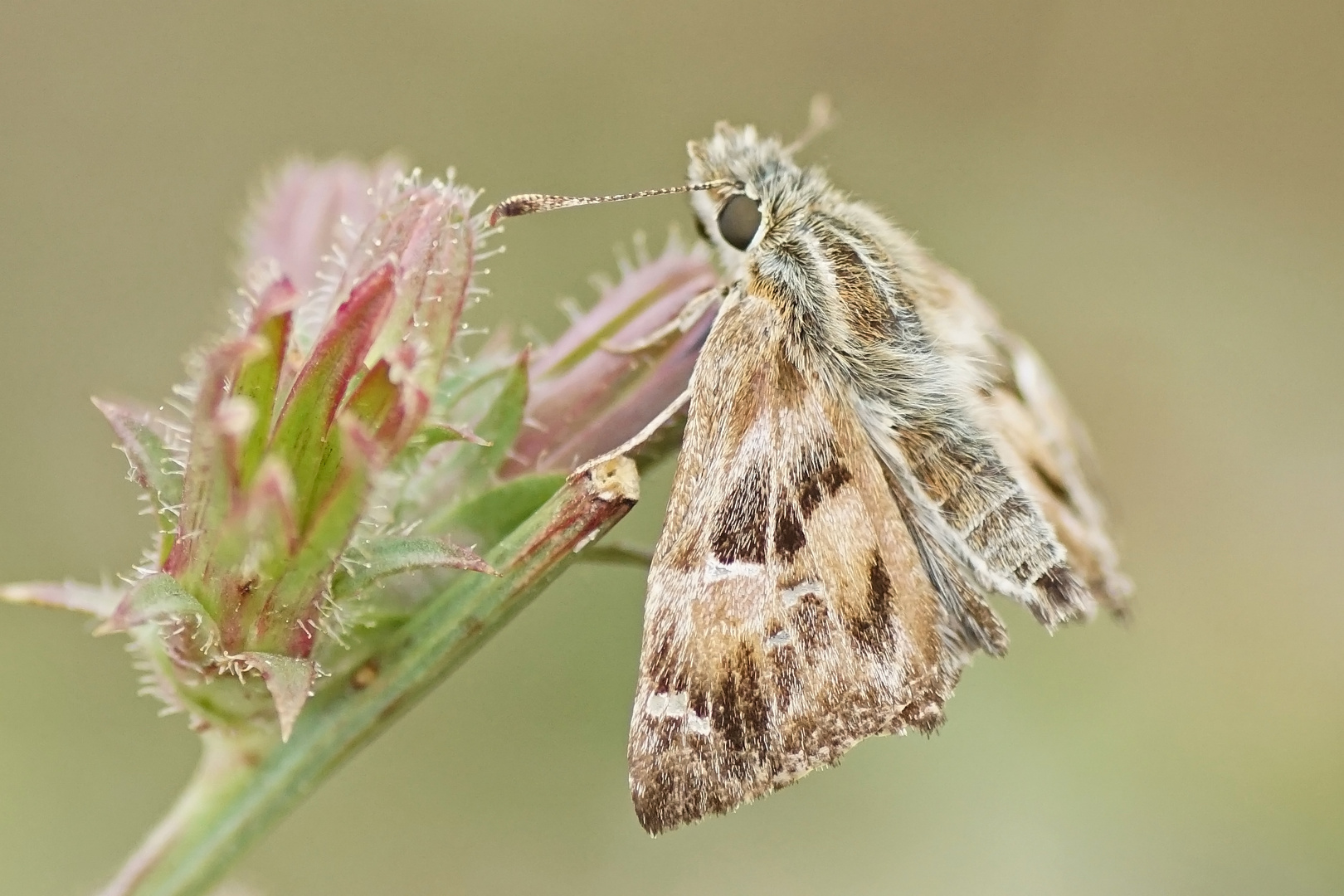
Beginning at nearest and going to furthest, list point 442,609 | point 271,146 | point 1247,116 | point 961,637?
point 442,609 → point 961,637 → point 271,146 → point 1247,116

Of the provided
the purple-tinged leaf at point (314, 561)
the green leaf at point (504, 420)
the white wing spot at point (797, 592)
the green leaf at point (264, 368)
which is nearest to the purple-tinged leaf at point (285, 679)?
the purple-tinged leaf at point (314, 561)

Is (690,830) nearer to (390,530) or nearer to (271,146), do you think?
(390,530)

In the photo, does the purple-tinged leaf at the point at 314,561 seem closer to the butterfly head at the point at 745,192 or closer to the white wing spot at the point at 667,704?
the white wing spot at the point at 667,704

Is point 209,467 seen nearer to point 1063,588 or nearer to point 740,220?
point 740,220

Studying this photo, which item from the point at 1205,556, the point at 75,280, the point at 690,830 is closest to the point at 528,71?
the point at 75,280

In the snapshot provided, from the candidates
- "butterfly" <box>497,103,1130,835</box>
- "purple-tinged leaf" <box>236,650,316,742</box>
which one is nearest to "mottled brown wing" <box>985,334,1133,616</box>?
"butterfly" <box>497,103,1130,835</box>

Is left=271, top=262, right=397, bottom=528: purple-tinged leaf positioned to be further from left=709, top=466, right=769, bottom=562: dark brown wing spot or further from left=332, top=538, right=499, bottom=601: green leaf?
left=709, top=466, right=769, bottom=562: dark brown wing spot
